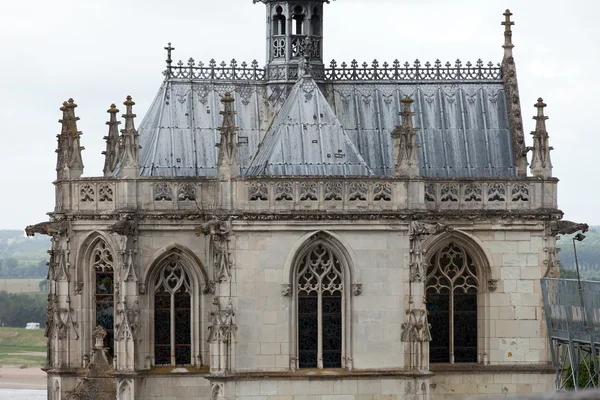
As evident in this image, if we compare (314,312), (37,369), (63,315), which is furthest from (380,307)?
(37,369)

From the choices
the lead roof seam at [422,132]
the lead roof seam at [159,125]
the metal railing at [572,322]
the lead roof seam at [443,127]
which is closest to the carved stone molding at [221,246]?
the lead roof seam at [159,125]

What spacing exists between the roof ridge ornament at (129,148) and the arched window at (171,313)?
9.87 feet

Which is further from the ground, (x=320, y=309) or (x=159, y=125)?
(x=159, y=125)

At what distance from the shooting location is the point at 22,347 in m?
159

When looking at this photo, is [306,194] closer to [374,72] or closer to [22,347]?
[374,72]

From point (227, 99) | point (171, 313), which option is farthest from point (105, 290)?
point (227, 99)

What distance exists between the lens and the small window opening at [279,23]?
62.6 meters

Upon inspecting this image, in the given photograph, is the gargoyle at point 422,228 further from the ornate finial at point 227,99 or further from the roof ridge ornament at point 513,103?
the ornate finial at point 227,99

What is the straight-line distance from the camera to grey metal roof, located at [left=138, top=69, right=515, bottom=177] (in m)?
60.0

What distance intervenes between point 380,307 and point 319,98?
7226mm

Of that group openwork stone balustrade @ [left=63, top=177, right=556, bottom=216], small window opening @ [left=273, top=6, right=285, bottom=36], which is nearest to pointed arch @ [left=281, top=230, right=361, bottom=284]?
openwork stone balustrade @ [left=63, top=177, right=556, bottom=216]

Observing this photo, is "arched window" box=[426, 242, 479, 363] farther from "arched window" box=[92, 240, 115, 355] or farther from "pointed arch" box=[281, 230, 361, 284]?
"arched window" box=[92, 240, 115, 355]

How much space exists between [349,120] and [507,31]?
6491mm

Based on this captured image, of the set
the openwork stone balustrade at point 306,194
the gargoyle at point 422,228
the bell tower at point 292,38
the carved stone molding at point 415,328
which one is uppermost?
the bell tower at point 292,38
